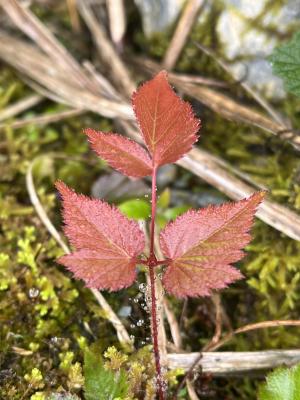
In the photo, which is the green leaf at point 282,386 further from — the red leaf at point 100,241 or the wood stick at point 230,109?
the wood stick at point 230,109

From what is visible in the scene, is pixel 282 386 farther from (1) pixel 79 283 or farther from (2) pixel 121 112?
(2) pixel 121 112

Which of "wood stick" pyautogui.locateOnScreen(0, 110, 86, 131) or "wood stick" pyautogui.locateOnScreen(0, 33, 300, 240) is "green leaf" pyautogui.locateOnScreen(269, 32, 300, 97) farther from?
"wood stick" pyautogui.locateOnScreen(0, 110, 86, 131)

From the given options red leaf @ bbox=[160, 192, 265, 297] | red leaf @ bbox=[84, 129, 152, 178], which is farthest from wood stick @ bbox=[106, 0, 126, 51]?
red leaf @ bbox=[160, 192, 265, 297]

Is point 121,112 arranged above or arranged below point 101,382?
above

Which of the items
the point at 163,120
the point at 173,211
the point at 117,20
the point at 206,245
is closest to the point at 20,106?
the point at 117,20

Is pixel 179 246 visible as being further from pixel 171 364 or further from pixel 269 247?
pixel 269 247

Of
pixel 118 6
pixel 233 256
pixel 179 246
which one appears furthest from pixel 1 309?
pixel 118 6
